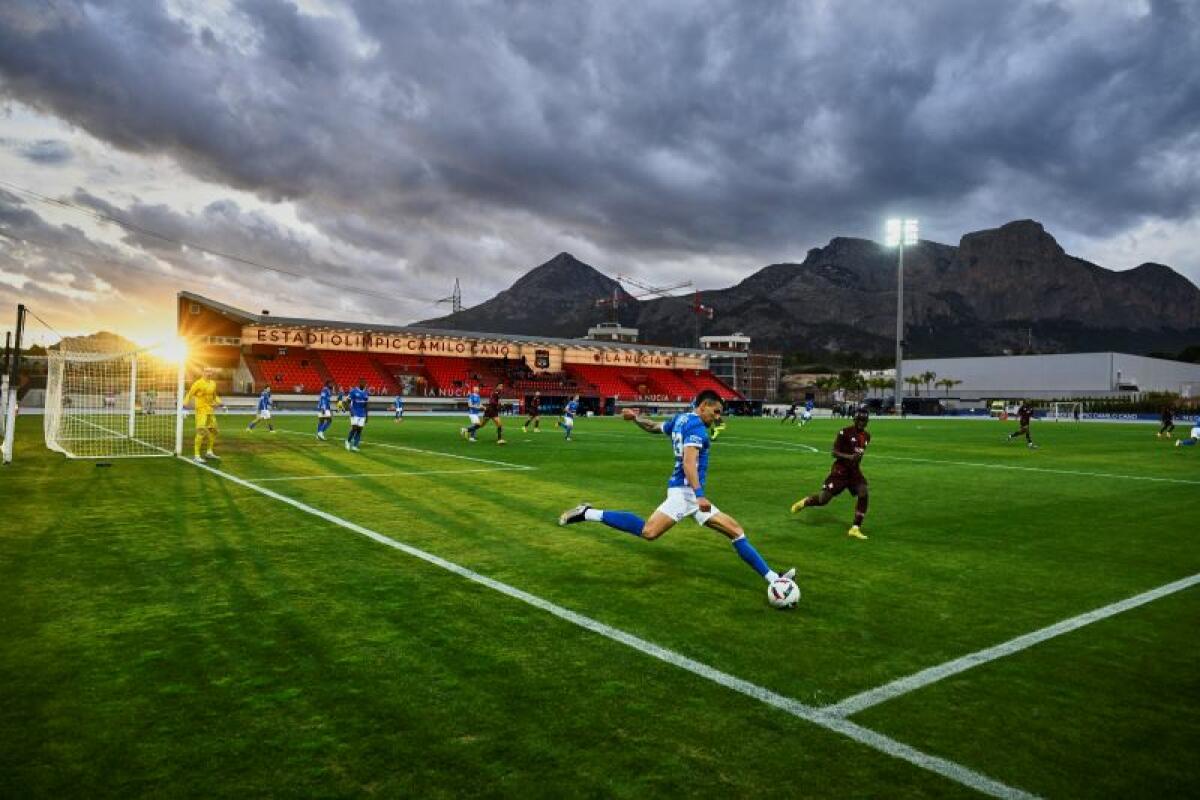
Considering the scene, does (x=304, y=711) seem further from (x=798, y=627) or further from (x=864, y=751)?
(x=798, y=627)

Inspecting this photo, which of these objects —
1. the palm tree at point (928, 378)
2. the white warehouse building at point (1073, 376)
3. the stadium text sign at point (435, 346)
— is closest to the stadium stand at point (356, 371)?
the stadium text sign at point (435, 346)

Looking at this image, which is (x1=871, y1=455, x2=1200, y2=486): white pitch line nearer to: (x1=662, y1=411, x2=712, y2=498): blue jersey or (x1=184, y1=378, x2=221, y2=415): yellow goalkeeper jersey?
(x1=662, y1=411, x2=712, y2=498): blue jersey

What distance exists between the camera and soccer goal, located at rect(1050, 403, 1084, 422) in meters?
71.8

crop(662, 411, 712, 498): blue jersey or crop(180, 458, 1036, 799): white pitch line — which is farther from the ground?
crop(662, 411, 712, 498): blue jersey

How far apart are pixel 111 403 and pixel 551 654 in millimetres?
52237

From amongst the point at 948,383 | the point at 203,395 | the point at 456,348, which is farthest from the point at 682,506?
the point at 948,383

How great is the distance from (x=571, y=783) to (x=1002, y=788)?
2.12 m

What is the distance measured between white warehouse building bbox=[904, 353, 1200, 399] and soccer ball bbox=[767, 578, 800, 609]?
115 m

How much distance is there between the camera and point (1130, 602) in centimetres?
682

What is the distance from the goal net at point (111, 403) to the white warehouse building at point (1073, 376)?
111m

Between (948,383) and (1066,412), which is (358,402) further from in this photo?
(948,383)

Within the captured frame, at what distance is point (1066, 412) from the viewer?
7844cm

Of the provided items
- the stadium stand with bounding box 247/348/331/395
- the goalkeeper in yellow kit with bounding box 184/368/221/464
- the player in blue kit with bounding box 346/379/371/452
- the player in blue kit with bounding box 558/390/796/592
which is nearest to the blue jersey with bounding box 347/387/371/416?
the player in blue kit with bounding box 346/379/371/452

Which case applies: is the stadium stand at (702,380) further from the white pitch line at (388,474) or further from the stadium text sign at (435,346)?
the white pitch line at (388,474)
